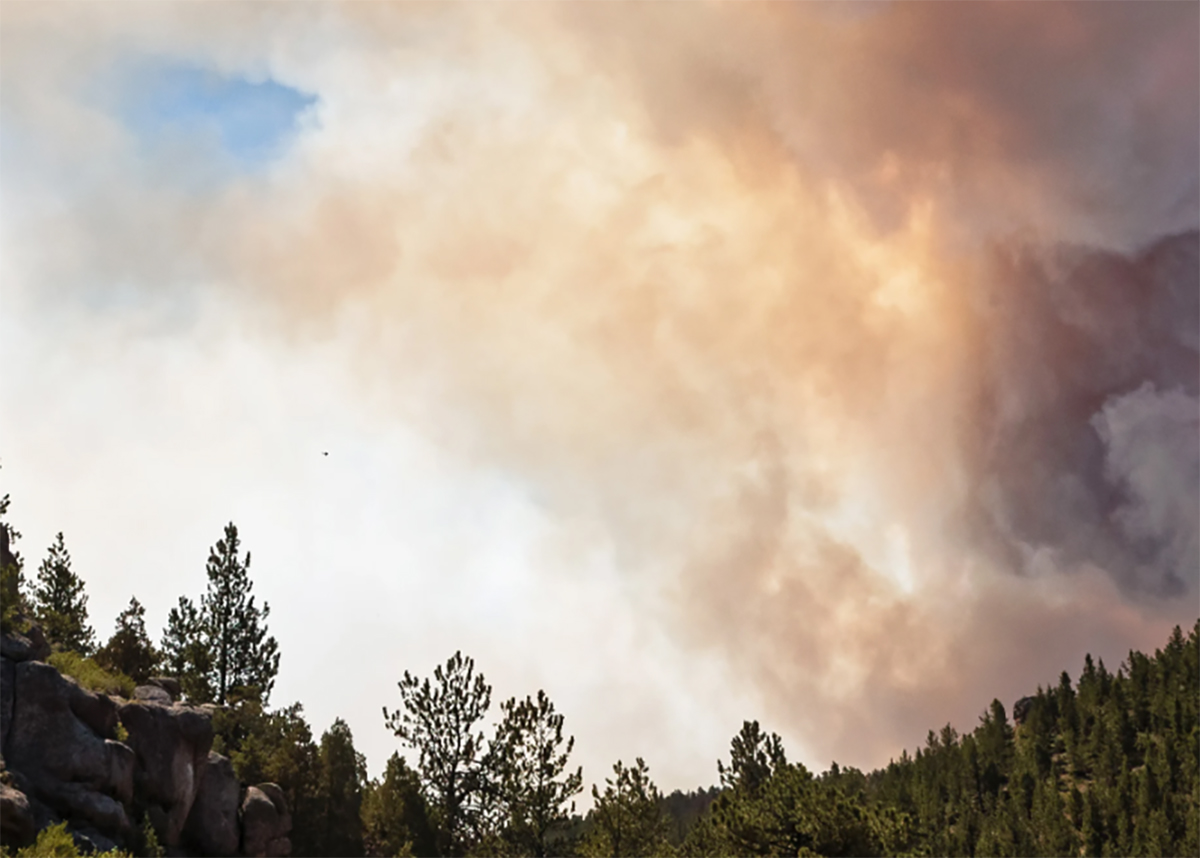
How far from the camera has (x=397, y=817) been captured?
62250 mm

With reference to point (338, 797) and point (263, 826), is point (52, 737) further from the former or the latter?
point (338, 797)

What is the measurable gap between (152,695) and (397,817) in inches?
714

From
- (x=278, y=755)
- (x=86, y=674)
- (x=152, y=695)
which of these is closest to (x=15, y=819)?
(x=86, y=674)

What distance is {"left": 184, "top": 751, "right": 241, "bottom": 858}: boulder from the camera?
49.6m

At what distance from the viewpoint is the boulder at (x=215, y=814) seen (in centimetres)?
4962

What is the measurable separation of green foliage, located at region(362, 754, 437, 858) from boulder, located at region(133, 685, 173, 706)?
1660cm

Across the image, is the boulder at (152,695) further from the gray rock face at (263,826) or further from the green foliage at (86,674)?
the gray rock face at (263,826)

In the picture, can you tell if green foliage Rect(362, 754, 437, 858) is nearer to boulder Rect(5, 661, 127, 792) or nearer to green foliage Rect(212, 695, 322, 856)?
green foliage Rect(212, 695, 322, 856)

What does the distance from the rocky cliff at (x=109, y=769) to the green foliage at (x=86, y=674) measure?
0.82 metres

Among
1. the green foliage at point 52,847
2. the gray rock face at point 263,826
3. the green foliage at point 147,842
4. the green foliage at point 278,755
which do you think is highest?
the green foliage at point 278,755

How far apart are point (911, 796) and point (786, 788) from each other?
15212cm

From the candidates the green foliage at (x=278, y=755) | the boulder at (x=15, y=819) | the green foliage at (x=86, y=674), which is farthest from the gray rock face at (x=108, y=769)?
the green foliage at (x=278, y=755)

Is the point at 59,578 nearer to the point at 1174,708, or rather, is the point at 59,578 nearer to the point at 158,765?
the point at 158,765

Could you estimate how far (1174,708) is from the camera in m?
170
